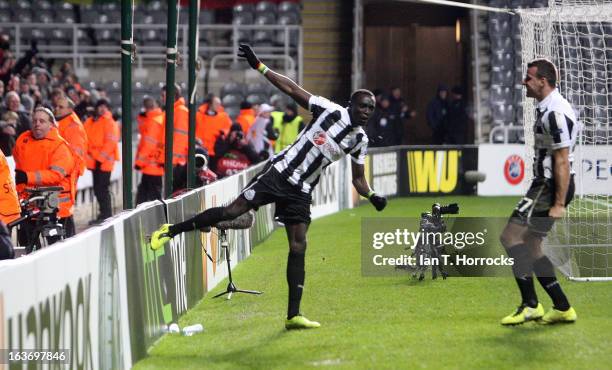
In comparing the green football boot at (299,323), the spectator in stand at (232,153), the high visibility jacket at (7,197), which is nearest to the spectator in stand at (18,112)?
the spectator in stand at (232,153)

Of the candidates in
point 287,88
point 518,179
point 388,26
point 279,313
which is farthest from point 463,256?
point 388,26

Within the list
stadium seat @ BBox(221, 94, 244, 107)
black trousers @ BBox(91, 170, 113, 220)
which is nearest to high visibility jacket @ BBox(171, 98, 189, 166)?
black trousers @ BBox(91, 170, 113, 220)

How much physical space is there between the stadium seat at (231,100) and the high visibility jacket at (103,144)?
33.2 ft

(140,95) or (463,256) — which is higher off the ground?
(140,95)

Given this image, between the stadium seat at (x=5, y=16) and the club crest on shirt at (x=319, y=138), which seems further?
the stadium seat at (x=5, y=16)

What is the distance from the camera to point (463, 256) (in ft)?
44.6

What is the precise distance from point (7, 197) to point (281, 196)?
8.01 ft

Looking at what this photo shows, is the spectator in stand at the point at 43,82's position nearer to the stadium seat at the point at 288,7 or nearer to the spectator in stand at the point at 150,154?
the spectator in stand at the point at 150,154

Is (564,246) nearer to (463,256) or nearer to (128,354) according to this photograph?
(463,256)

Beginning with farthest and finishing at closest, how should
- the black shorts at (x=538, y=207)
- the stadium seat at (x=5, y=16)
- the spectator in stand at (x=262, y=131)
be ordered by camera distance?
the stadium seat at (x=5, y=16) < the spectator in stand at (x=262, y=131) < the black shorts at (x=538, y=207)

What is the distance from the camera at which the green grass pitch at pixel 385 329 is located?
8.64 metres

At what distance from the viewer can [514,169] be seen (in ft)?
89.9

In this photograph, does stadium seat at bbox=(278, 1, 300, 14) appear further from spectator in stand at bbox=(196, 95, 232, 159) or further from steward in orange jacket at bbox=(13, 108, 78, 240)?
steward in orange jacket at bbox=(13, 108, 78, 240)

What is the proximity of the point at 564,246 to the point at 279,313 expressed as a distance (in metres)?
4.04
